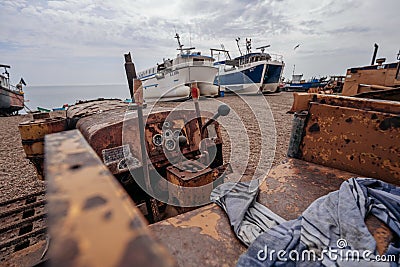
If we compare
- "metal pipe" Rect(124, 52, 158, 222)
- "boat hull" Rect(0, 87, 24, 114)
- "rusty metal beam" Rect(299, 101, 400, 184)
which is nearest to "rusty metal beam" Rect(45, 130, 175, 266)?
"metal pipe" Rect(124, 52, 158, 222)

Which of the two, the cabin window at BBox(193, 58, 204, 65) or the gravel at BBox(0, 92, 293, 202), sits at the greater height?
the cabin window at BBox(193, 58, 204, 65)

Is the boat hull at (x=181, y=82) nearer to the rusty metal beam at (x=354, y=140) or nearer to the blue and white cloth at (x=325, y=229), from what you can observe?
the rusty metal beam at (x=354, y=140)

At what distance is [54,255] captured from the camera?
0.22 meters

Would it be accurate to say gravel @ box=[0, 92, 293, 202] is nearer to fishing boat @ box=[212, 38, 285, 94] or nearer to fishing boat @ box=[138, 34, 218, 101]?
fishing boat @ box=[138, 34, 218, 101]

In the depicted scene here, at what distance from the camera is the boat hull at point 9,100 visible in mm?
14291

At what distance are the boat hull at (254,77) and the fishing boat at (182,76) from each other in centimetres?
249

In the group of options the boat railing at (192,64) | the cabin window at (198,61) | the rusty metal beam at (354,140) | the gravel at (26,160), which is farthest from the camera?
the cabin window at (198,61)

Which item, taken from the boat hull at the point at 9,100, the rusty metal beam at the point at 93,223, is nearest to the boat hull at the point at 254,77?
the boat hull at the point at 9,100

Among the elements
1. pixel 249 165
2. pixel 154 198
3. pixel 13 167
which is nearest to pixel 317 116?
pixel 154 198

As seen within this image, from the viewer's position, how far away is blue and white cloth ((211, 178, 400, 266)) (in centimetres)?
86

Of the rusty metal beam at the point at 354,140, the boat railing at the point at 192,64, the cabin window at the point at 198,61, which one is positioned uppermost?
the cabin window at the point at 198,61

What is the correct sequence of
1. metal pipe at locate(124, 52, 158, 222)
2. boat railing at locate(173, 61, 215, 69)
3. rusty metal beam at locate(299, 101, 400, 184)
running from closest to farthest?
rusty metal beam at locate(299, 101, 400, 184) < metal pipe at locate(124, 52, 158, 222) < boat railing at locate(173, 61, 215, 69)

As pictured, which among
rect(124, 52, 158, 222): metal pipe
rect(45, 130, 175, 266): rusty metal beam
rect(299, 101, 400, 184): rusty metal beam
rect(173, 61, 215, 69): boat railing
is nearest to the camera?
rect(45, 130, 175, 266): rusty metal beam

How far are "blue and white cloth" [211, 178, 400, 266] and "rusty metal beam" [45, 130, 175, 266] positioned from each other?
795 mm
